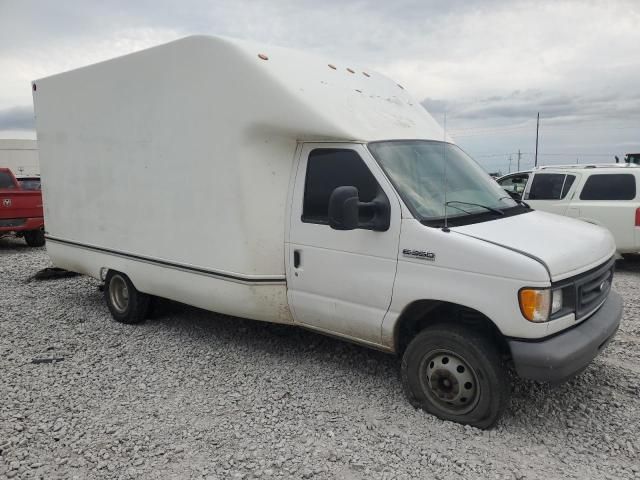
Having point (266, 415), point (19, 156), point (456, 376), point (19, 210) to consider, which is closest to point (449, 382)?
point (456, 376)

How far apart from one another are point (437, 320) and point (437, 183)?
1134 mm

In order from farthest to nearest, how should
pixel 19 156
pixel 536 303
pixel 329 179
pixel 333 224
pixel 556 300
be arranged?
pixel 19 156 < pixel 329 179 < pixel 333 224 < pixel 556 300 < pixel 536 303

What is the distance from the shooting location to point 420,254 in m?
3.85

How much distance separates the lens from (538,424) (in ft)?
12.8

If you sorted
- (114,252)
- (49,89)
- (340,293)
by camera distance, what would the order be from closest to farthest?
(340,293) → (114,252) → (49,89)

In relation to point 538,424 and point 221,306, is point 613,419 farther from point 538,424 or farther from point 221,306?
point 221,306

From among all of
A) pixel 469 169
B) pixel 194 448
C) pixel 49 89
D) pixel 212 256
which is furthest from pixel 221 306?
pixel 49 89

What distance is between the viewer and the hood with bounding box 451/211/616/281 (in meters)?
3.54

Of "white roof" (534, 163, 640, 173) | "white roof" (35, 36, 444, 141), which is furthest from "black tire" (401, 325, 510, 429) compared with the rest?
"white roof" (534, 163, 640, 173)

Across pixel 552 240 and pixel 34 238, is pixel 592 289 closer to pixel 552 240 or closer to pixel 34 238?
pixel 552 240

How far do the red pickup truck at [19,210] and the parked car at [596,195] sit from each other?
1053cm

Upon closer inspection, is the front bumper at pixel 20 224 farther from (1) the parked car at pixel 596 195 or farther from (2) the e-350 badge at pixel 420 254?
(2) the e-350 badge at pixel 420 254

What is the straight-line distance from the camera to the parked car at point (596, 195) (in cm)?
871

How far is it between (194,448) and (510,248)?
2575mm
